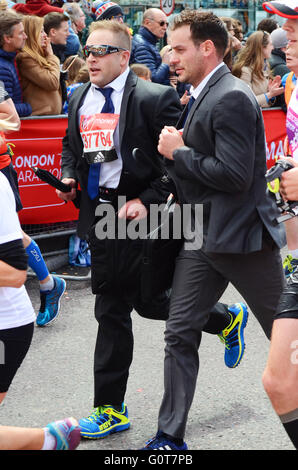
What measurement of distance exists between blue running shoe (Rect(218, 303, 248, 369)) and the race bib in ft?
3.92

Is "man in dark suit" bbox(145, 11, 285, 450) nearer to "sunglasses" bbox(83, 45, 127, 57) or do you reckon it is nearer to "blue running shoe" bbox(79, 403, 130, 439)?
"blue running shoe" bbox(79, 403, 130, 439)

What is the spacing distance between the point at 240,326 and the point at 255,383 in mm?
357

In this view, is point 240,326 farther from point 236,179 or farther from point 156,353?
point 236,179

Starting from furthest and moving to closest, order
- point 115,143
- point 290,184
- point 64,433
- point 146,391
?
point 146,391
point 115,143
point 64,433
point 290,184

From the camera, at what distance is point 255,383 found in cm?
471

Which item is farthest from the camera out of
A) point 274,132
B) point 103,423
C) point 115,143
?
point 274,132

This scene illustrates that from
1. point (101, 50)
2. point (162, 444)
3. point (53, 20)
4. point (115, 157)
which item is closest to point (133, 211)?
point (115, 157)

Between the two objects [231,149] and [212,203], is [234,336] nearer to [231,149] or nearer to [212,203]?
[212,203]

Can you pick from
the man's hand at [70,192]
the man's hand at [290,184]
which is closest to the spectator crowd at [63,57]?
the man's hand at [70,192]

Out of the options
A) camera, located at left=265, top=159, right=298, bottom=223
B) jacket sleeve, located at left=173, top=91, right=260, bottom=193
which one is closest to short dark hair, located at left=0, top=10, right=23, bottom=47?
jacket sleeve, located at left=173, top=91, right=260, bottom=193

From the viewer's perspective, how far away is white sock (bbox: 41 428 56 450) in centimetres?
316

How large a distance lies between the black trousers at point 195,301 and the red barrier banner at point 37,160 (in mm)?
3618

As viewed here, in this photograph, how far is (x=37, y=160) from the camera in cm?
720

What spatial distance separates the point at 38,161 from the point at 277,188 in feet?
14.0
